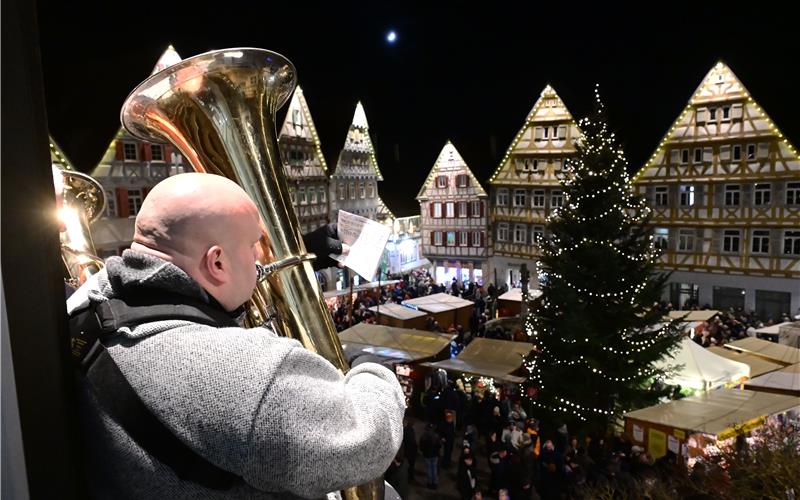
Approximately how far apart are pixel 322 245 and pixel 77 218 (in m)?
2.66

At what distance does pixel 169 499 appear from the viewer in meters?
1.11

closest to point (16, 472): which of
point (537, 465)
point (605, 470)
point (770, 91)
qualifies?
point (605, 470)

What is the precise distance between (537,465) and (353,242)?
6.87 m

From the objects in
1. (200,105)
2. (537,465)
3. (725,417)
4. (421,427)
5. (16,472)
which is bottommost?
(421,427)

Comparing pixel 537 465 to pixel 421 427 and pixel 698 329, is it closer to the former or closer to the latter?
pixel 421 427

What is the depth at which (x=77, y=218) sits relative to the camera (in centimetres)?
411

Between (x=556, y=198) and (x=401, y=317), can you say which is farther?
(x=556, y=198)

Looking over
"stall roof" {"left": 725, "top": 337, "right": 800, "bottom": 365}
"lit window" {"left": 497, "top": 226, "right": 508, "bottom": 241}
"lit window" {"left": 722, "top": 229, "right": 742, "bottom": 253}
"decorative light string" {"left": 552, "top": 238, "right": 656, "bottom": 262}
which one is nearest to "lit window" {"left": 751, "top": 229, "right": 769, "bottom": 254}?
"lit window" {"left": 722, "top": 229, "right": 742, "bottom": 253}

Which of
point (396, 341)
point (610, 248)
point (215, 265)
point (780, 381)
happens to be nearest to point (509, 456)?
point (610, 248)

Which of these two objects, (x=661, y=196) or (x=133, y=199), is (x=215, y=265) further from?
(x=661, y=196)

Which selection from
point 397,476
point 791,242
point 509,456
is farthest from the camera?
point 791,242

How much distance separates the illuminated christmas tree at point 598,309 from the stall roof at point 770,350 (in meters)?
3.13

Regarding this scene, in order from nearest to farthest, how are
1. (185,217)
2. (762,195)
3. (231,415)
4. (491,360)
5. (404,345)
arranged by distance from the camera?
(231,415) → (185,217) → (491,360) → (404,345) → (762,195)

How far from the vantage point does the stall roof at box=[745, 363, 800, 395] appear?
362 inches
